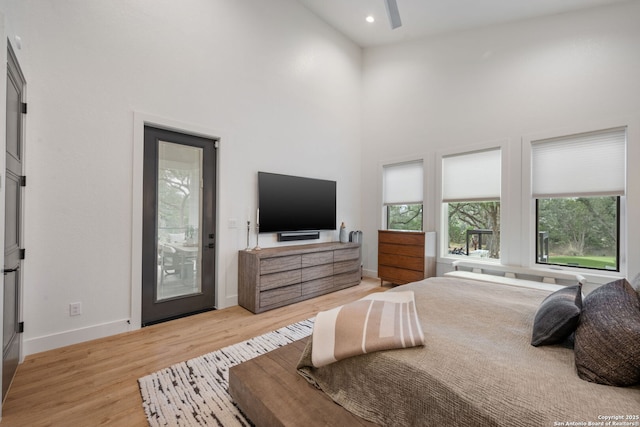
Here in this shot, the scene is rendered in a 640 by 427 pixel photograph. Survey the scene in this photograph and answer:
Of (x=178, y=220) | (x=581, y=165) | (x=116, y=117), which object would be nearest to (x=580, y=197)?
(x=581, y=165)

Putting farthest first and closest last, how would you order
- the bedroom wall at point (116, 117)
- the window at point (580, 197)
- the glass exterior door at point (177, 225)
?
the window at point (580, 197)
the glass exterior door at point (177, 225)
the bedroom wall at point (116, 117)

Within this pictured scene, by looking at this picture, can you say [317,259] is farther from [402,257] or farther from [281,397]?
[281,397]

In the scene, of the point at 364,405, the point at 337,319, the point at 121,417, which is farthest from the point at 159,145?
the point at 364,405

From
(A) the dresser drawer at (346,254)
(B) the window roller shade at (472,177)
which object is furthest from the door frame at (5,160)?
(B) the window roller shade at (472,177)

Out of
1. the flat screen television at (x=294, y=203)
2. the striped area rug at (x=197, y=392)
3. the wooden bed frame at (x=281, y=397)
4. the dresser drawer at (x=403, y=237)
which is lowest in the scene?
the striped area rug at (x=197, y=392)

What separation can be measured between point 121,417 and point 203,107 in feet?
9.80

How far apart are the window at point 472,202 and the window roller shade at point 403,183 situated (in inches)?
16.6

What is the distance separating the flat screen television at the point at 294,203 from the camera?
371cm

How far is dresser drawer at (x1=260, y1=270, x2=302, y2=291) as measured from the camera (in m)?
3.18

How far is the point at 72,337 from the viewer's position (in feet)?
7.72

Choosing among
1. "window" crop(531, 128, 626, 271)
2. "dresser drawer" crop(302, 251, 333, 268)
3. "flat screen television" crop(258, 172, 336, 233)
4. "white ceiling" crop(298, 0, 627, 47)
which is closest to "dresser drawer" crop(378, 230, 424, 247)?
"flat screen television" crop(258, 172, 336, 233)

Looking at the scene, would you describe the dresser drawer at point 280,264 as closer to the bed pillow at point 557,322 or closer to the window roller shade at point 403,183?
the window roller shade at point 403,183

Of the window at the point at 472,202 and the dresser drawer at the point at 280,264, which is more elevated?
the window at the point at 472,202

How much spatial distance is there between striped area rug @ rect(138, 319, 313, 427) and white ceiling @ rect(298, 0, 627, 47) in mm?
4683
